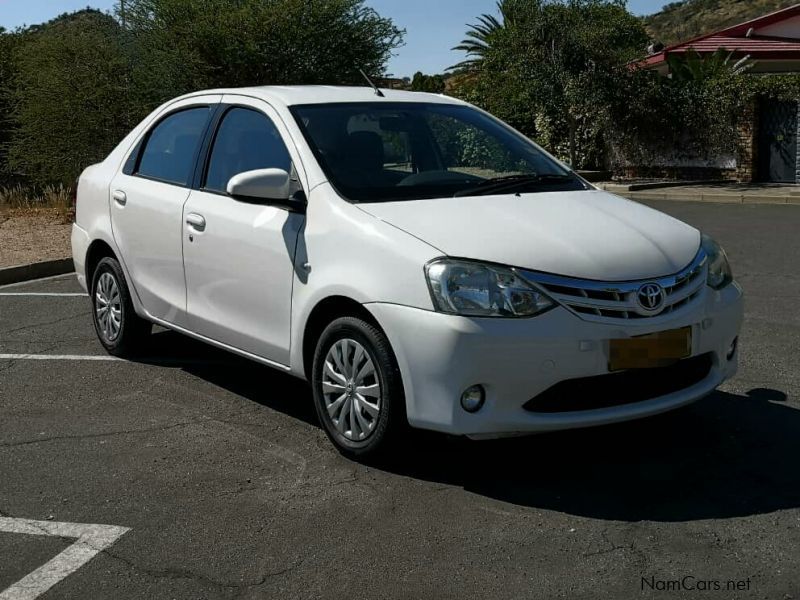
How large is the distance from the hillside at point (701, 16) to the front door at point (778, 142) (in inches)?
2230

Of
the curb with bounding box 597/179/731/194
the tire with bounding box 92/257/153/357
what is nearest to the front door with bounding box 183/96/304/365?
the tire with bounding box 92/257/153/357

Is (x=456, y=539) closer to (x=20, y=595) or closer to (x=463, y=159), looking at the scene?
(x=20, y=595)

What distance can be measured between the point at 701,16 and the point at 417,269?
86.9m

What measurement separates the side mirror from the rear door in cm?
93

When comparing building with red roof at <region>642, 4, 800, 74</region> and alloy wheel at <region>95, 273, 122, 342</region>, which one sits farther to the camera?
building with red roof at <region>642, 4, 800, 74</region>

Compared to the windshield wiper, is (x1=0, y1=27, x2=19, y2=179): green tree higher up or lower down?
higher up

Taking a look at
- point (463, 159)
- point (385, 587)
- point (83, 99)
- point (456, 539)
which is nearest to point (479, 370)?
point (456, 539)

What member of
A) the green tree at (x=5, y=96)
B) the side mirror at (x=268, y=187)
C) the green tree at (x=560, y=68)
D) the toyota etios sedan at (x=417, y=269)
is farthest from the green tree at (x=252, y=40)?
the side mirror at (x=268, y=187)

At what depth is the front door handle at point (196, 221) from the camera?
5742mm

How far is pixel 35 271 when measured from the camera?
37.3 ft

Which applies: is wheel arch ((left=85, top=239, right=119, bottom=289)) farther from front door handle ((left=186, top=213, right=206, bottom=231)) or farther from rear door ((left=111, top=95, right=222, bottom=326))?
front door handle ((left=186, top=213, right=206, bottom=231))

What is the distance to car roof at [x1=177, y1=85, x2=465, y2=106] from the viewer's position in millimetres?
5707

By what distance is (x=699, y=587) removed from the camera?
3.60 meters

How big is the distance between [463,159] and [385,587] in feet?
8.84
